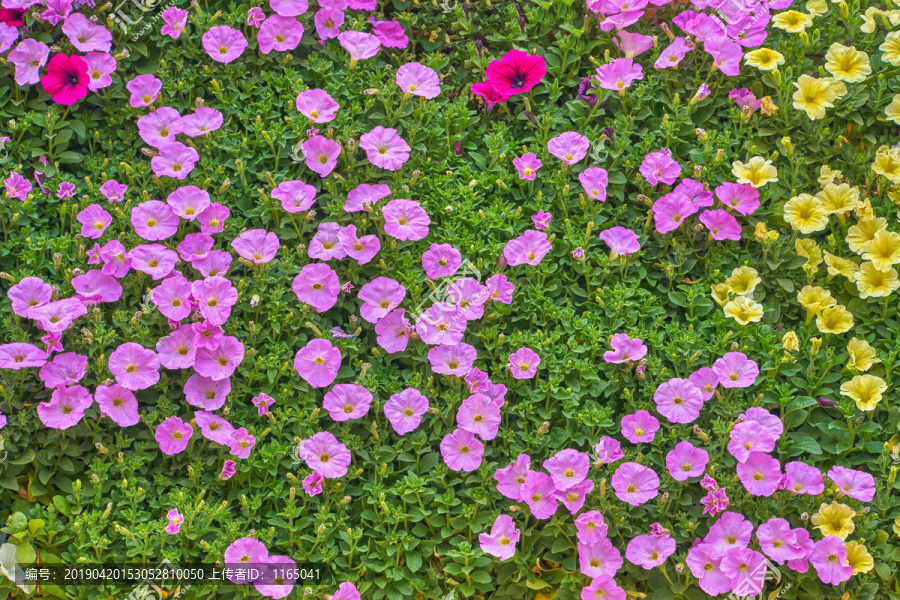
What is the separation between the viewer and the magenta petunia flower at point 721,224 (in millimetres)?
3010

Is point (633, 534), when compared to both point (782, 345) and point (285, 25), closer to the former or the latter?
point (782, 345)

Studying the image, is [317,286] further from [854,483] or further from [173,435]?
[854,483]

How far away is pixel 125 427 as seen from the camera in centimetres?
278

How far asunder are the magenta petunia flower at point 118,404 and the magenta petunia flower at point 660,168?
6.57 ft

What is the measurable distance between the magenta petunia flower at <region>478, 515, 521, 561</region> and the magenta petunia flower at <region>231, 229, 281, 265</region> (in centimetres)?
122

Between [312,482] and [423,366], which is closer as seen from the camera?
[312,482]

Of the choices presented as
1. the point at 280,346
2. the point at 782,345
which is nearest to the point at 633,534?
the point at 782,345

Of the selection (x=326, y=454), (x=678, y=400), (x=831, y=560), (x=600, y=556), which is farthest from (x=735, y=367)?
(x=326, y=454)

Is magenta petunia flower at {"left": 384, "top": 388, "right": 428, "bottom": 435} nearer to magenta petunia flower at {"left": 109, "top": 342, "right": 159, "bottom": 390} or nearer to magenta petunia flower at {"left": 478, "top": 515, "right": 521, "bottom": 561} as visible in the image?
magenta petunia flower at {"left": 478, "top": 515, "right": 521, "bottom": 561}

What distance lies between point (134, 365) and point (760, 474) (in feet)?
6.81

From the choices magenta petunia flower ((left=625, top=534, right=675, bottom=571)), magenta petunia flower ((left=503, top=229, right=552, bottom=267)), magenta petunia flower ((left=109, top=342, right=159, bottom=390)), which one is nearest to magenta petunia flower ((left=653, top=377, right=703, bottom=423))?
magenta petunia flower ((left=625, top=534, right=675, bottom=571))

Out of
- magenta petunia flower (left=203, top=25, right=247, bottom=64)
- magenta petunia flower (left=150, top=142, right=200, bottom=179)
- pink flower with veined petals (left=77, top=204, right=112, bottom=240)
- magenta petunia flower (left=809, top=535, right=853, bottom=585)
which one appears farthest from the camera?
magenta petunia flower (left=203, top=25, right=247, bottom=64)

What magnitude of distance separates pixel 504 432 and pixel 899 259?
154cm

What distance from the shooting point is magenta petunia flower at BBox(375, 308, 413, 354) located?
2.85 metres
